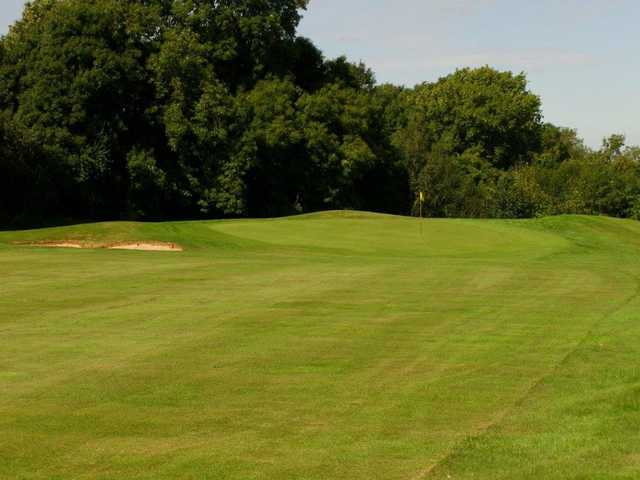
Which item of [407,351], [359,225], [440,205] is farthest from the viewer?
[440,205]

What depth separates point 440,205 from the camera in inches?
3238

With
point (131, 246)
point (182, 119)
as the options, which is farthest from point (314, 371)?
point (182, 119)

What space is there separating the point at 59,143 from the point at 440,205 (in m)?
35.4

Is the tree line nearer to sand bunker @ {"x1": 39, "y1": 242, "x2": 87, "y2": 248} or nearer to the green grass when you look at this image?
sand bunker @ {"x1": 39, "y1": 242, "x2": 87, "y2": 248}

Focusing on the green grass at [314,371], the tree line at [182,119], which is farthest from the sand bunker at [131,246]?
the tree line at [182,119]

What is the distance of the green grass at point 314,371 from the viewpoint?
7.84m

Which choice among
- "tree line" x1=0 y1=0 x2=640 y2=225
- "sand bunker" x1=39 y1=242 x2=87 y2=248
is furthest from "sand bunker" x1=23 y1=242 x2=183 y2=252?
"tree line" x1=0 y1=0 x2=640 y2=225

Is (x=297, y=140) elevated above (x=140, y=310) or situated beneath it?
Answer: elevated above

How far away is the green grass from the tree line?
3505 cm

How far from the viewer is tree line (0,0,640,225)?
57.9 meters

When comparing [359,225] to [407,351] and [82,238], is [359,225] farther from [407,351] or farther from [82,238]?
[407,351]

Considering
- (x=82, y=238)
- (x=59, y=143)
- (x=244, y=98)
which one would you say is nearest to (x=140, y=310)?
(x=82, y=238)

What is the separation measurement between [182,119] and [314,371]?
161 ft

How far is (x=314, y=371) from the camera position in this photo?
37.6 ft
